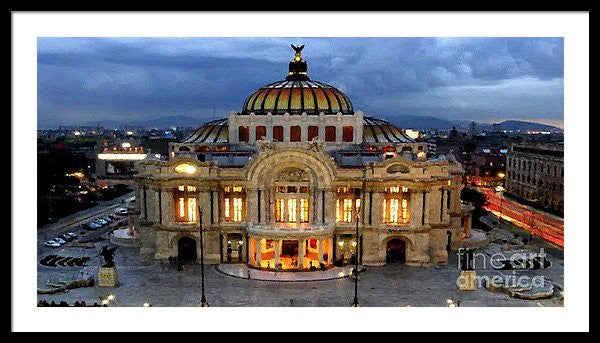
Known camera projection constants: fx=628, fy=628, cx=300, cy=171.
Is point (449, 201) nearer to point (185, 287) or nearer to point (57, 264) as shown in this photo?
point (185, 287)

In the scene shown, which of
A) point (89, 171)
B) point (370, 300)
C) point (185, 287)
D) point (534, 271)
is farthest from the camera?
point (89, 171)

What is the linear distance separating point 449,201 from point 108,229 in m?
27.8

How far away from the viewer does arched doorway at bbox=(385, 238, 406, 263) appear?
40875 mm

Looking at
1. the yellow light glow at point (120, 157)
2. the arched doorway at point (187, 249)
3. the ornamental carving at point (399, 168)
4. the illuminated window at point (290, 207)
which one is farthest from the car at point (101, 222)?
the yellow light glow at point (120, 157)

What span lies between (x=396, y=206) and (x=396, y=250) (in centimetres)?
295

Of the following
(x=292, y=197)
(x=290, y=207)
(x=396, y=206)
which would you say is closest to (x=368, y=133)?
(x=396, y=206)

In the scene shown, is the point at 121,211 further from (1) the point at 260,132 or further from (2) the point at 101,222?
(1) the point at 260,132

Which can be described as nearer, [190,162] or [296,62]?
[190,162]

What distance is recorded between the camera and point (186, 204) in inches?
1623

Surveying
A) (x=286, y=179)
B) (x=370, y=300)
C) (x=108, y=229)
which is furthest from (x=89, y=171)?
(x=370, y=300)

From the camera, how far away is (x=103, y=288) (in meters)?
34.9

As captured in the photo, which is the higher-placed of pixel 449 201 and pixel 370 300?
pixel 449 201

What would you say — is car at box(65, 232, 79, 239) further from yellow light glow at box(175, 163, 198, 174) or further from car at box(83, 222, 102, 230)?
yellow light glow at box(175, 163, 198, 174)

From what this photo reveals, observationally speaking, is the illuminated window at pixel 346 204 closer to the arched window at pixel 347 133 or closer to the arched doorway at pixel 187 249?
the arched window at pixel 347 133
